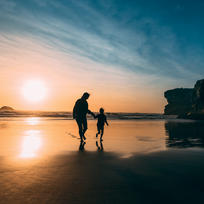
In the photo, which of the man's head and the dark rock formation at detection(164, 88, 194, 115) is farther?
the dark rock formation at detection(164, 88, 194, 115)

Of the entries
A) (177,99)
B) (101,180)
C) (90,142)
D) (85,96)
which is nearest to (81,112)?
(85,96)

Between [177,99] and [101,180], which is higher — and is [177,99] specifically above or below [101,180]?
above

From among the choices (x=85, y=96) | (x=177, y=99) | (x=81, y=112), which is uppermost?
(x=177, y=99)

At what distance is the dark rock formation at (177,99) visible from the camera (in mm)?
154663

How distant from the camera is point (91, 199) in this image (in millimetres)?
3295

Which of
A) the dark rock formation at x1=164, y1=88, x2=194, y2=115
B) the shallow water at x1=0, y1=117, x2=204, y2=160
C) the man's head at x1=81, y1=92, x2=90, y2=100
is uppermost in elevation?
the dark rock formation at x1=164, y1=88, x2=194, y2=115

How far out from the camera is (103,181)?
4188 mm

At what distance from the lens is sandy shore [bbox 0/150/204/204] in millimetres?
3359

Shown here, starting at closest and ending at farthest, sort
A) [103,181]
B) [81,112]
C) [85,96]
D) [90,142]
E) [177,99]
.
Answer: [103,181] < [81,112] < [90,142] < [85,96] < [177,99]

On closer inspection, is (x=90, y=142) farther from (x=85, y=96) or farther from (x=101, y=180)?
(x=101, y=180)

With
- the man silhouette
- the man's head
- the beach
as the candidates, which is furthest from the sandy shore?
the man's head

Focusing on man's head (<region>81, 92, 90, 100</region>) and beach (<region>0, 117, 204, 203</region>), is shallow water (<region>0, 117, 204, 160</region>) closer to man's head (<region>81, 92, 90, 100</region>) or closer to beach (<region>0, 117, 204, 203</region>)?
beach (<region>0, 117, 204, 203</region>)

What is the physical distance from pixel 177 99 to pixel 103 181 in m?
175

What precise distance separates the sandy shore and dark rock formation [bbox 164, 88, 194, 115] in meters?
153
